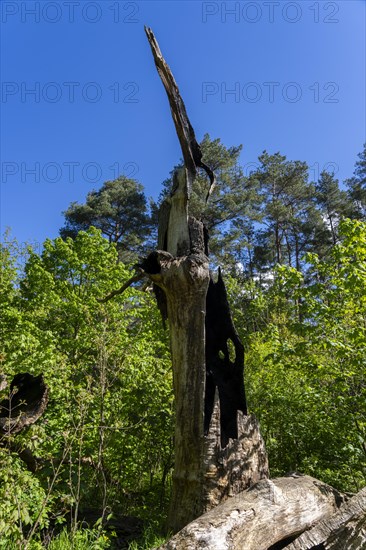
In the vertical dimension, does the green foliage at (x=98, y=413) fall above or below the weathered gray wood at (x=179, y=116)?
below

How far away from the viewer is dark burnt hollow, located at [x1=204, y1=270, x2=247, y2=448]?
482 cm

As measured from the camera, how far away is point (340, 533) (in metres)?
3.42

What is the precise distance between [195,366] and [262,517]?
59.7 inches

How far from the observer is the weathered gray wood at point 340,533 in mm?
3391

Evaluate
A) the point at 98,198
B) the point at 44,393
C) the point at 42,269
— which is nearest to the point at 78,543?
the point at 44,393

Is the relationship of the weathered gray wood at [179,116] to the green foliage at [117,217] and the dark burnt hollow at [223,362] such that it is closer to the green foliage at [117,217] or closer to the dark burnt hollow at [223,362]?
the dark burnt hollow at [223,362]

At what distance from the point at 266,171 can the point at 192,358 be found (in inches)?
985

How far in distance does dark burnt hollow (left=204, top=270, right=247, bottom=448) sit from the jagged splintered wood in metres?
0.01

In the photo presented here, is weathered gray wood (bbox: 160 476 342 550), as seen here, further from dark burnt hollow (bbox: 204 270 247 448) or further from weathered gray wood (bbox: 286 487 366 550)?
dark burnt hollow (bbox: 204 270 247 448)

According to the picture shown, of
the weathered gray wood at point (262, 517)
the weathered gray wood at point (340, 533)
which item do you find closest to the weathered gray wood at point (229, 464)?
the weathered gray wood at point (262, 517)

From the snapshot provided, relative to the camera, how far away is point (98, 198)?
86.6 ft

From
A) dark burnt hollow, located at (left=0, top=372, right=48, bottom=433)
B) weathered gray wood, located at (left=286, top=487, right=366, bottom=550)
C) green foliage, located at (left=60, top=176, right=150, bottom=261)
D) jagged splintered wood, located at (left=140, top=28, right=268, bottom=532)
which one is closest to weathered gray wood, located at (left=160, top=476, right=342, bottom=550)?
weathered gray wood, located at (left=286, top=487, right=366, bottom=550)

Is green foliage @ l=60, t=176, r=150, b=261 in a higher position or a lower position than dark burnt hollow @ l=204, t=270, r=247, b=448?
higher

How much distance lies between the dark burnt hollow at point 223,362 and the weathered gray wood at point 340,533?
136 cm
